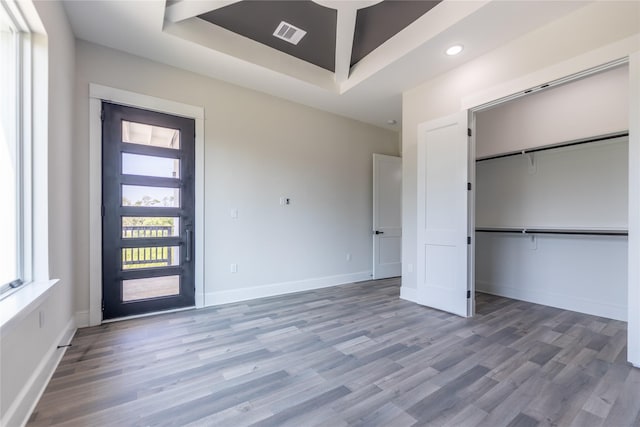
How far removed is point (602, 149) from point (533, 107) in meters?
0.95

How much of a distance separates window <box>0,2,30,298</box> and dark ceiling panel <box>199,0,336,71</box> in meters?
1.55

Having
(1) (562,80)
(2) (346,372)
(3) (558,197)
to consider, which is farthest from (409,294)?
(1) (562,80)

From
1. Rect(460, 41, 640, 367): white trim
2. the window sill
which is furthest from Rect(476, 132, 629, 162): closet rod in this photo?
the window sill

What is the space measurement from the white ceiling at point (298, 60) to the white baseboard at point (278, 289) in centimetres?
277

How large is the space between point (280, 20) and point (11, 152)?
2.52 metres

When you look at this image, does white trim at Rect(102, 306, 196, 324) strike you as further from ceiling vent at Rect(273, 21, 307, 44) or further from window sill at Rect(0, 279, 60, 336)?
ceiling vent at Rect(273, 21, 307, 44)

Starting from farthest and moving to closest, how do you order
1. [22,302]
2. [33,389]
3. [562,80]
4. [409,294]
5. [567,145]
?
[409,294]
[567,145]
[562,80]
[33,389]
[22,302]

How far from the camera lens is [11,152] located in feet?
6.02

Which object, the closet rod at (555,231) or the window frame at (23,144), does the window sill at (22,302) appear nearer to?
the window frame at (23,144)

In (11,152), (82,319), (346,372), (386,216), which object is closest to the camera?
(11,152)

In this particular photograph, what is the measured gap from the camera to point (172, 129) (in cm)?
334

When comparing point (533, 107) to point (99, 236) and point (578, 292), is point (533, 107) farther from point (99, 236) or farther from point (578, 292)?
point (99, 236)

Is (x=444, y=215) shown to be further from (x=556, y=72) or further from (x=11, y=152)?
(x=11, y=152)

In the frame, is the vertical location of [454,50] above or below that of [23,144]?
above
